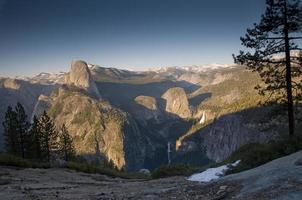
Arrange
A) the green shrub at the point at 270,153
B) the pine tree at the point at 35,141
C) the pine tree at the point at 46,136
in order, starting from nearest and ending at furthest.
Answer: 1. the green shrub at the point at 270,153
2. the pine tree at the point at 35,141
3. the pine tree at the point at 46,136

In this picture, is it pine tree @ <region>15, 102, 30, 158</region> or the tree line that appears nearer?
→ pine tree @ <region>15, 102, 30, 158</region>

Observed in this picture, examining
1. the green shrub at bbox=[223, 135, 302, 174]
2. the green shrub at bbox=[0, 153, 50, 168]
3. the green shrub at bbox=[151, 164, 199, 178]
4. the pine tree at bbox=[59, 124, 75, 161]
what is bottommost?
the pine tree at bbox=[59, 124, 75, 161]

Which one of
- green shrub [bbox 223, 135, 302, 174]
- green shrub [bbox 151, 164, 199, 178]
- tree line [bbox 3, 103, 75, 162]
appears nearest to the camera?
green shrub [bbox 223, 135, 302, 174]

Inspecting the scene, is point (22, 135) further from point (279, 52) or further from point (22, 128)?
point (279, 52)

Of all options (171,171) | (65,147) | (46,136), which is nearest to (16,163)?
(171,171)

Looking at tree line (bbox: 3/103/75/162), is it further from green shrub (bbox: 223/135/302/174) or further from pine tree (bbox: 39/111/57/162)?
green shrub (bbox: 223/135/302/174)

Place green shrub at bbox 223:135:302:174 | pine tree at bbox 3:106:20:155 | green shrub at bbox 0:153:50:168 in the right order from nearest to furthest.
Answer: green shrub at bbox 223:135:302:174 < green shrub at bbox 0:153:50:168 < pine tree at bbox 3:106:20:155

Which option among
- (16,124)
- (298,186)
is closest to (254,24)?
(298,186)

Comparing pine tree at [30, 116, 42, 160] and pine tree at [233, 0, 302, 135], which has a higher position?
pine tree at [233, 0, 302, 135]

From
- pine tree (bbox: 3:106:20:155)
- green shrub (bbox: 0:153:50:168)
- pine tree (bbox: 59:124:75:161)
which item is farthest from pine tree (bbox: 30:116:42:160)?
green shrub (bbox: 0:153:50:168)

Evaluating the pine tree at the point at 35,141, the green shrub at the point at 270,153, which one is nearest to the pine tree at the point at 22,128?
the pine tree at the point at 35,141

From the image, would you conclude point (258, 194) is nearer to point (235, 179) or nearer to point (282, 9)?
point (235, 179)

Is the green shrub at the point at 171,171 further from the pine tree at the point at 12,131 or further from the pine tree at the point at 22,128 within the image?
the pine tree at the point at 12,131
